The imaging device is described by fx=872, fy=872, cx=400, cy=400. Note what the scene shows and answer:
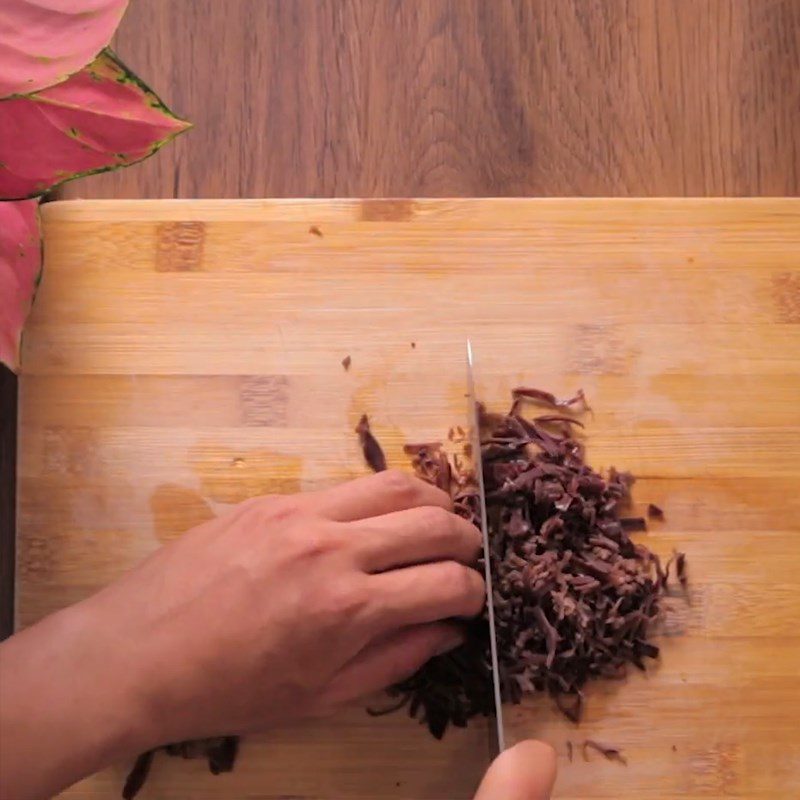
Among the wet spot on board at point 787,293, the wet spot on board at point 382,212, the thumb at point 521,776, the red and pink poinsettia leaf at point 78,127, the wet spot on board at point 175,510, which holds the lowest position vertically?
the thumb at point 521,776

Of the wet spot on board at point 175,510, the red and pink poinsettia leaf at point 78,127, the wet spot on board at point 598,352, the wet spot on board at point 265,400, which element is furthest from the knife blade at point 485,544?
the red and pink poinsettia leaf at point 78,127

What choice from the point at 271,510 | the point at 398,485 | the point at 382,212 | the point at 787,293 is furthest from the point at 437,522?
the point at 787,293

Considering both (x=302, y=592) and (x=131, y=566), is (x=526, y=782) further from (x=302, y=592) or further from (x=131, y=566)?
(x=131, y=566)

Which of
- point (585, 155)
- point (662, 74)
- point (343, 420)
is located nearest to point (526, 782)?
point (343, 420)

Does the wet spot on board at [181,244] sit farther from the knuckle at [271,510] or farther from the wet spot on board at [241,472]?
the knuckle at [271,510]

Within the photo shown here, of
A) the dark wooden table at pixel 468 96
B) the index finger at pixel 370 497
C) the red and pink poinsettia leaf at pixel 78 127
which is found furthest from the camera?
the dark wooden table at pixel 468 96

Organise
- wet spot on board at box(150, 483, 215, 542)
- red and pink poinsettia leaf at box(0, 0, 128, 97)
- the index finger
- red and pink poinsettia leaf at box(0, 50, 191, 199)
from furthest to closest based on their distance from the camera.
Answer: wet spot on board at box(150, 483, 215, 542)
the index finger
red and pink poinsettia leaf at box(0, 50, 191, 199)
red and pink poinsettia leaf at box(0, 0, 128, 97)

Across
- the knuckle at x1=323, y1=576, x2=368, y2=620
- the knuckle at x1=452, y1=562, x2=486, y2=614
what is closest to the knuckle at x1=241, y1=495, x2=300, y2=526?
the knuckle at x1=323, y1=576, x2=368, y2=620

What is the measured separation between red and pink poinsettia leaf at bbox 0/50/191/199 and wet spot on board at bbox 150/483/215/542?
433mm

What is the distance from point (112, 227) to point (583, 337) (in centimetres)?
70

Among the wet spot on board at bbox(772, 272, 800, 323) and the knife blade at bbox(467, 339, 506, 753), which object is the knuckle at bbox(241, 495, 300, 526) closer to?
the knife blade at bbox(467, 339, 506, 753)

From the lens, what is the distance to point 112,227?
1264 mm

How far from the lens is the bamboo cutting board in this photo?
119 cm

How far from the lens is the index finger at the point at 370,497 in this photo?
1.10 metres
